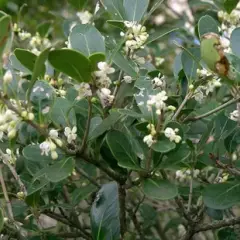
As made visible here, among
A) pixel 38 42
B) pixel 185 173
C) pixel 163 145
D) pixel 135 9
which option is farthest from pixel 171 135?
pixel 38 42

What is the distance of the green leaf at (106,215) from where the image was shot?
1.17 m

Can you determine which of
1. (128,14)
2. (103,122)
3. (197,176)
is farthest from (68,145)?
(197,176)

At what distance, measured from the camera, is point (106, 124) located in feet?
3.47

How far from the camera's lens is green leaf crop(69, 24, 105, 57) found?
1.02 meters

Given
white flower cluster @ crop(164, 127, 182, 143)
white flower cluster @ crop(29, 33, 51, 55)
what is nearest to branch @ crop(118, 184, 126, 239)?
white flower cluster @ crop(164, 127, 182, 143)

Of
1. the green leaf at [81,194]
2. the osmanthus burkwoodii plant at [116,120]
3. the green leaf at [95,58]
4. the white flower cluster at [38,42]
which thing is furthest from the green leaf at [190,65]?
the white flower cluster at [38,42]

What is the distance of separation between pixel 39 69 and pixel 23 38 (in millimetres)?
919

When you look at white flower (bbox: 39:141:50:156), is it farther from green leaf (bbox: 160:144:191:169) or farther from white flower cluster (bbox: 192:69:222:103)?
white flower cluster (bbox: 192:69:222:103)

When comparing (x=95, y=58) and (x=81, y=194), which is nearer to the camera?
(x=95, y=58)

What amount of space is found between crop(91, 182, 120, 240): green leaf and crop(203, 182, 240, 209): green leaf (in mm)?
213

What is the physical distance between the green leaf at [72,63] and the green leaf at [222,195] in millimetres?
440

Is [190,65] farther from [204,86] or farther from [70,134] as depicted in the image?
[70,134]

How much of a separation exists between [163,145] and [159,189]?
0.35ft

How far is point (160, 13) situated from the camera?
9.82 feet
